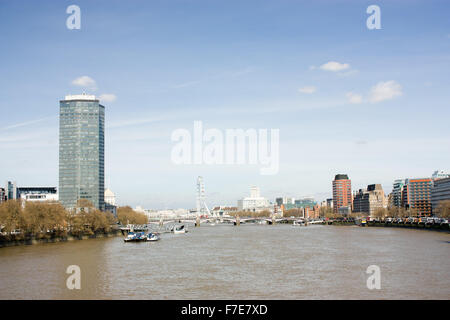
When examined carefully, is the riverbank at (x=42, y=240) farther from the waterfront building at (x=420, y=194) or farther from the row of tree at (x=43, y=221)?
the waterfront building at (x=420, y=194)

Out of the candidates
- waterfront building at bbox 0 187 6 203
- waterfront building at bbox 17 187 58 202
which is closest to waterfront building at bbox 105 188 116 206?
waterfront building at bbox 17 187 58 202

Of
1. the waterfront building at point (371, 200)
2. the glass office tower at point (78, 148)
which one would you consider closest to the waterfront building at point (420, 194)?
the waterfront building at point (371, 200)

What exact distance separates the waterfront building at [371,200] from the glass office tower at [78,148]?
316 feet

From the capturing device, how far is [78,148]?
146 meters

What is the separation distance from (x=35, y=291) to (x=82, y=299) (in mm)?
3866

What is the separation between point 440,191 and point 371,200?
42947 millimetres

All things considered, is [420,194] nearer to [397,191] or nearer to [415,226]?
[397,191]

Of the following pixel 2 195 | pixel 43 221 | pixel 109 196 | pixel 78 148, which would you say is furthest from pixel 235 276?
pixel 109 196

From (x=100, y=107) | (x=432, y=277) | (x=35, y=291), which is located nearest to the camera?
(x=35, y=291)

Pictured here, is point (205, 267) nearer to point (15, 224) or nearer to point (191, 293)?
point (191, 293)

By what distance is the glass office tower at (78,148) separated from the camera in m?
146
